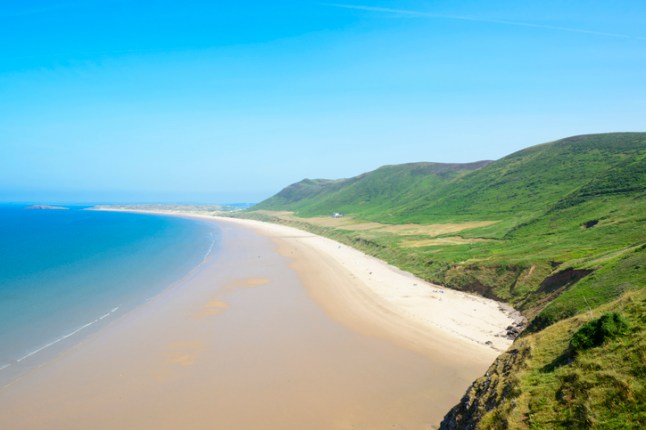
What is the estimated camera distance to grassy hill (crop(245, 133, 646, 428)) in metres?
10.5

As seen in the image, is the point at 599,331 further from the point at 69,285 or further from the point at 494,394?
the point at 69,285

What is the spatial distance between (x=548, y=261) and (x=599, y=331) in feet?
83.4

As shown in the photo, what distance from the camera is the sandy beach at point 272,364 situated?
56.8 feet

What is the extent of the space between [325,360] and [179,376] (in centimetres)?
795

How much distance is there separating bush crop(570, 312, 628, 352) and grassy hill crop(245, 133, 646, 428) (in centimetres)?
27

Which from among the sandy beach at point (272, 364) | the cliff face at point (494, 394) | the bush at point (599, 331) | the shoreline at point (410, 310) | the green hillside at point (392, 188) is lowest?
the sandy beach at point (272, 364)

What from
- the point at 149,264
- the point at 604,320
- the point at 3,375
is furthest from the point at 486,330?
the point at 149,264

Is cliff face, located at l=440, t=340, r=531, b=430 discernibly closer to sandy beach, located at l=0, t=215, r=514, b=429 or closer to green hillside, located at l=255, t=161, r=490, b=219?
sandy beach, located at l=0, t=215, r=514, b=429

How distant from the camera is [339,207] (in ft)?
571

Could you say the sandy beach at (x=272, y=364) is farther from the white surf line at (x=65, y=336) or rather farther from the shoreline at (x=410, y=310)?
the white surf line at (x=65, y=336)

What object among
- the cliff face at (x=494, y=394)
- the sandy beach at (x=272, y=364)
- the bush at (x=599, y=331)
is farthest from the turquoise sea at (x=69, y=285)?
the bush at (x=599, y=331)

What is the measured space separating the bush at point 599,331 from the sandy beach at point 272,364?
706cm

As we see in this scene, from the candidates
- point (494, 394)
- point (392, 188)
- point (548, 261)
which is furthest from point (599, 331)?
point (392, 188)

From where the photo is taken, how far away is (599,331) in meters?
11.9
